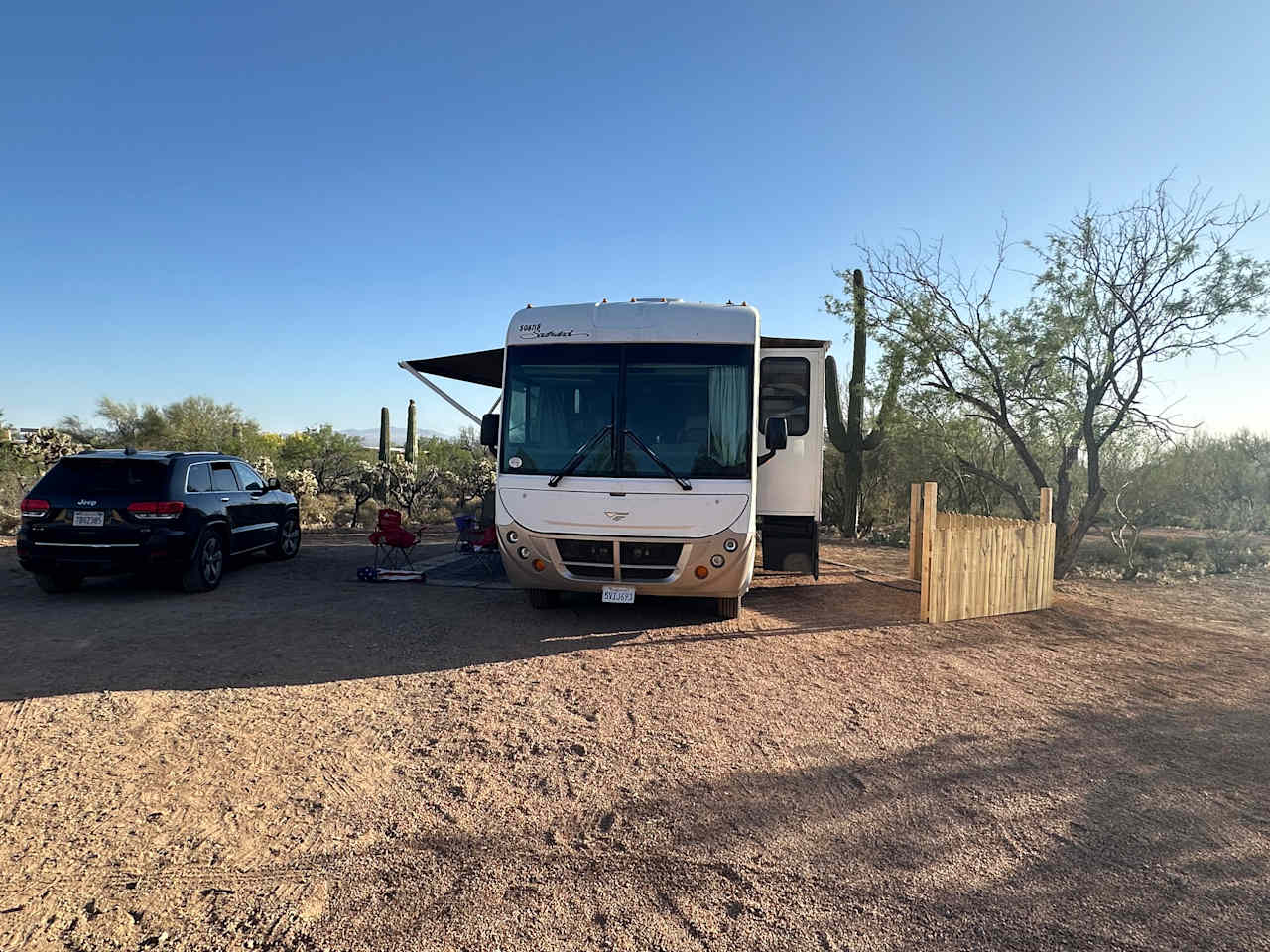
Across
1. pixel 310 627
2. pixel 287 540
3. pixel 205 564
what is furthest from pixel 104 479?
pixel 287 540

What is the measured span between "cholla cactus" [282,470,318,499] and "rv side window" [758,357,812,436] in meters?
14.5

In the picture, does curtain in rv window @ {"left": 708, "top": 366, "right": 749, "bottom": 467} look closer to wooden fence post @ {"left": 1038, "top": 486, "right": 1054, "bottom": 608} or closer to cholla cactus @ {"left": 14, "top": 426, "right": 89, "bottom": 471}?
wooden fence post @ {"left": 1038, "top": 486, "right": 1054, "bottom": 608}

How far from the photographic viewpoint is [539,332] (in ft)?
23.4

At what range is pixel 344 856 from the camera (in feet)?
9.77

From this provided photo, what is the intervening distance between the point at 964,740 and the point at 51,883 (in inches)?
177

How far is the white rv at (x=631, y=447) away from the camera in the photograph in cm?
655

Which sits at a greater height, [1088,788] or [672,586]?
[672,586]

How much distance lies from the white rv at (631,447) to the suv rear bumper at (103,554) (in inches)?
152

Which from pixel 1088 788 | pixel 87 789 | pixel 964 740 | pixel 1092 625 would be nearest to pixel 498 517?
pixel 87 789

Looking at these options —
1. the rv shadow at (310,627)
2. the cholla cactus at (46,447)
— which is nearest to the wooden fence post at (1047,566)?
the rv shadow at (310,627)

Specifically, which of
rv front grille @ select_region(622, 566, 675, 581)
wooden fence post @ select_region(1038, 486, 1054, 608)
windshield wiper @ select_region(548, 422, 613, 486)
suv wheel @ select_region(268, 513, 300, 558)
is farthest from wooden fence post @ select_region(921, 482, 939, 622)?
suv wheel @ select_region(268, 513, 300, 558)

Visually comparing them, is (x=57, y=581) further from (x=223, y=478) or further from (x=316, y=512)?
(x=316, y=512)

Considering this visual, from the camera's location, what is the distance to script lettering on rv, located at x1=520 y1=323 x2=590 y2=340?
7.06m

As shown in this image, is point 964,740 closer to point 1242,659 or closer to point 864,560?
point 1242,659
